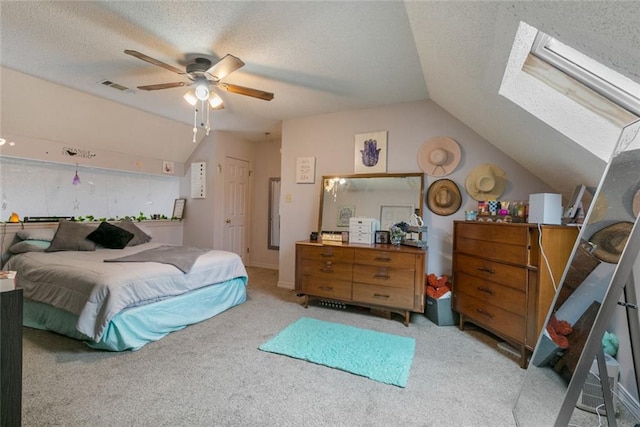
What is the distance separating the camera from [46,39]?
7.18ft

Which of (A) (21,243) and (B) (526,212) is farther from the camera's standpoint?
(A) (21,243)

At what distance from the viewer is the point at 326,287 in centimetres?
314

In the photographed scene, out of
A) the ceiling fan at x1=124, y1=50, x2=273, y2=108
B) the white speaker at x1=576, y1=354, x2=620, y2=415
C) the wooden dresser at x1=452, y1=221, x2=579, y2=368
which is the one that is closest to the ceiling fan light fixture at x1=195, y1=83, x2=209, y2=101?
the ceiling fan at x1=124, y1=50, x2=273, y2=108

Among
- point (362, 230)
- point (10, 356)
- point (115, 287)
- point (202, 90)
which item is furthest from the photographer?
point (362, 230)

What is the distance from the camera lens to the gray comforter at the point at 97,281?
81.7 inches

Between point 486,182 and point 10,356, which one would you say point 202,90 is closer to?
point 10,356

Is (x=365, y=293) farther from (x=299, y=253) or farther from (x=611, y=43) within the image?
(x=611, y=43)

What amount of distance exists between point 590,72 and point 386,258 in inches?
78.8

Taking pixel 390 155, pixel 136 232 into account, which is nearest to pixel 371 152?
pixel 390 155

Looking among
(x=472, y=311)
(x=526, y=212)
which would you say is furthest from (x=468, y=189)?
(x=472, y=311)

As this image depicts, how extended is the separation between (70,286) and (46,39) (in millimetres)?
1975

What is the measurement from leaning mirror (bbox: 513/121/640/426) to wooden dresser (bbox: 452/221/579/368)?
13.0 inches

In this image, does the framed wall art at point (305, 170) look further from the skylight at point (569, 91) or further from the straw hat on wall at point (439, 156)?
the skylight at point (569, 91)

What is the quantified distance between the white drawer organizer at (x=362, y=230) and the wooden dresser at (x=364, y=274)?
18 centimetres
